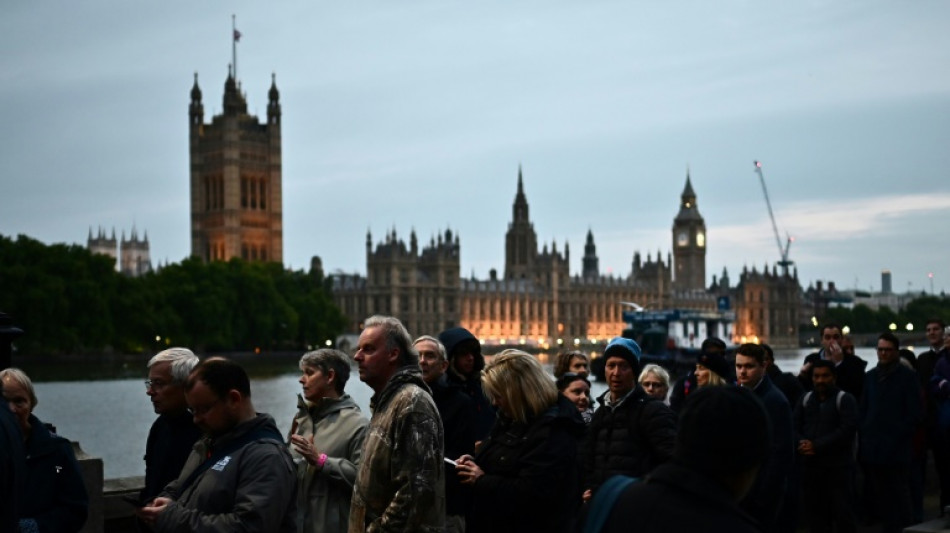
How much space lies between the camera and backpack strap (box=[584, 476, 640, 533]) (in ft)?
8.99

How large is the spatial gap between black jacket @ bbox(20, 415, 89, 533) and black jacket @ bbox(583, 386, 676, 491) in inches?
88.6

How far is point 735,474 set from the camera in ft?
8.85

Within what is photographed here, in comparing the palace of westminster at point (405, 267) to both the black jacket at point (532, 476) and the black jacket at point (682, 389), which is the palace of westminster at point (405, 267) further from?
the black jacket at point (532, 476)

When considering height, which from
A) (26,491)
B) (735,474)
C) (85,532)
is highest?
(735,474)

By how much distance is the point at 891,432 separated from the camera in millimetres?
8586

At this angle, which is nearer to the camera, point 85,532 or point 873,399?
point 85,532

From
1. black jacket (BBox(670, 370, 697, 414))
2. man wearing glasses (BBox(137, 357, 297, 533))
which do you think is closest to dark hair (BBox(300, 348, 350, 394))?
man wearing glasses (BBox(137, 357, 297, 533))

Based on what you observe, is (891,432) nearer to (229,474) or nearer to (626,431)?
(626,431)

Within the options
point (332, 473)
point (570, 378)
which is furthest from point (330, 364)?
point (570, 378)

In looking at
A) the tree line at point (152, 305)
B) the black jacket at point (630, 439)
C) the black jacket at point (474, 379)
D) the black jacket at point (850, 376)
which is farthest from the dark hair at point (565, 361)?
the tree line at point (152, 305)

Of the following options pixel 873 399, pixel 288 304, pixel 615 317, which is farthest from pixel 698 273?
pixel 873 399

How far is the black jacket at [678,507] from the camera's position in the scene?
104 inches

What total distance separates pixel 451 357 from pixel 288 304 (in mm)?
74085

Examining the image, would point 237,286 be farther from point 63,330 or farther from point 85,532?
point 85,532
